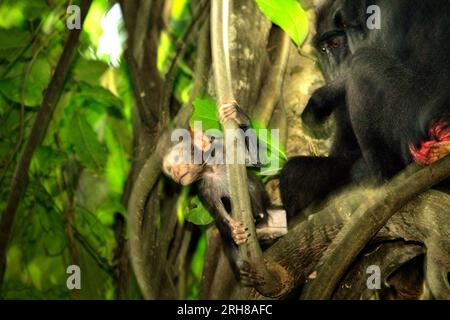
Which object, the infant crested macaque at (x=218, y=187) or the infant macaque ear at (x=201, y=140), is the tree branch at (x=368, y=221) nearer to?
the infant crested macaque at (x=218, y=187)

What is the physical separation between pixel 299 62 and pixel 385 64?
2.44 ft

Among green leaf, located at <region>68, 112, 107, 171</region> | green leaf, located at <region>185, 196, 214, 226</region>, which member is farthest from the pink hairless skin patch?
green leaf, located at <region>68, 112, 107, 171</region>

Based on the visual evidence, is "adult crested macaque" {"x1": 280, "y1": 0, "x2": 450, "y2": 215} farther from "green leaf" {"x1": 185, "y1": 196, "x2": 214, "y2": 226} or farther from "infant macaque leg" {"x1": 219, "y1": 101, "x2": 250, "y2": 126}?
"infant macaque leg" {"x1": 219, "y1": 101, "x2": 250, "y2": 126}

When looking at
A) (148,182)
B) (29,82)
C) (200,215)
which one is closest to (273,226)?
(200,215)

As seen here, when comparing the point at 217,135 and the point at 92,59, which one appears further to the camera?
the point at 92,59

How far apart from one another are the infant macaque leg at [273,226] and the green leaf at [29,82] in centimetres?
103

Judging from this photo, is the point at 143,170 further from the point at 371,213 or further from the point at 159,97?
the point at 371,213

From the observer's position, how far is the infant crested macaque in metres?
2.28

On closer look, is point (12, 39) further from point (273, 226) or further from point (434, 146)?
point (434, 146)

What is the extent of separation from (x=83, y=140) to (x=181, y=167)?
23.8 inches

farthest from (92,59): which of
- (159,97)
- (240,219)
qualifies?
(240,219)

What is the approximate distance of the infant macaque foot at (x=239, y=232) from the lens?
1919 mm

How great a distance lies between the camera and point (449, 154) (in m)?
1.99

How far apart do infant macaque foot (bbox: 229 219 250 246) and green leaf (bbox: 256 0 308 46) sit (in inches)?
19.6
